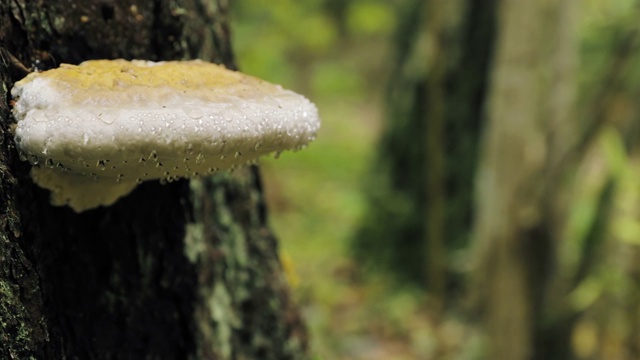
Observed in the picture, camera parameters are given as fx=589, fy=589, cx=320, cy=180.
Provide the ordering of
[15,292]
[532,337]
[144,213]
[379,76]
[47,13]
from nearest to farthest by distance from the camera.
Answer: [15,292] → [47,13] → [144,213] → [532,337] → [379,76]

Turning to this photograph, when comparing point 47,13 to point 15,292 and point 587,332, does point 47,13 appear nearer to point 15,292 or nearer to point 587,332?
point 15,292

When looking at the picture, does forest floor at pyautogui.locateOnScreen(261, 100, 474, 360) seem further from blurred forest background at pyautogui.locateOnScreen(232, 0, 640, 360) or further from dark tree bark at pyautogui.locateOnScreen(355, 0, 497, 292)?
dark tree bark at pyautogui.locateOnScreen(355, 0, 497, 292)

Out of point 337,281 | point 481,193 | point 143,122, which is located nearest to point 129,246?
point 143,122

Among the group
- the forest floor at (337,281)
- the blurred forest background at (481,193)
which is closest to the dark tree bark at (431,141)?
the blurred forest background at (481,193)

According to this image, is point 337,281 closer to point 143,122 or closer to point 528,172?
point 528,172

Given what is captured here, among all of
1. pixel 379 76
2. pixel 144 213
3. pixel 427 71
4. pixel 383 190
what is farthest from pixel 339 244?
pixel 379 76

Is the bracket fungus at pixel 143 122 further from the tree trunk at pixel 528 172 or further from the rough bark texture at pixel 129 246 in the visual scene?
the tree trunk at pixel 528 172
